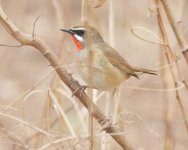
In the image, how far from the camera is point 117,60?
158 inches

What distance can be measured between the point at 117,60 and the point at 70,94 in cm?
73

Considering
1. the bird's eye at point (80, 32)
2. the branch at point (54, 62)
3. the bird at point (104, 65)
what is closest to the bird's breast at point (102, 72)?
the bird at point (104, 65)

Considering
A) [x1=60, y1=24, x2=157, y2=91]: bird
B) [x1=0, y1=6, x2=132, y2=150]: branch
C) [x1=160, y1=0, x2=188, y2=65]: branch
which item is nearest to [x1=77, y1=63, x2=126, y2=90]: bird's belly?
[x1=60, y1=24, x2=157, y2=91]: bird

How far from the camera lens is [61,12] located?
318 cm

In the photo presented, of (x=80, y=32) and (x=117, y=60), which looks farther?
(x=117, y=60)

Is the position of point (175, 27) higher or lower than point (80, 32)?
lower

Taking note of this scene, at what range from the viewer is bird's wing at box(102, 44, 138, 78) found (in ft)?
13.0

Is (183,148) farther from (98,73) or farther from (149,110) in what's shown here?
(98,73)

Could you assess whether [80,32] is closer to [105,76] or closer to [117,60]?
[105,76]

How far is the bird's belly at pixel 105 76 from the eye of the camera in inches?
143

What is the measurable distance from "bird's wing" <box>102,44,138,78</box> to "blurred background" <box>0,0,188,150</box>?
92 millimetres

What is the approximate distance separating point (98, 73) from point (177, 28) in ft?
3.72

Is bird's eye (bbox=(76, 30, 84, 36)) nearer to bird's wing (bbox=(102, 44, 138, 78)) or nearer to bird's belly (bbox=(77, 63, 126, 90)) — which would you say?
bird's belly (bbox=(77, 63, 126, 90))

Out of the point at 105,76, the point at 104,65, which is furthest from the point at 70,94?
the point at 104,65
